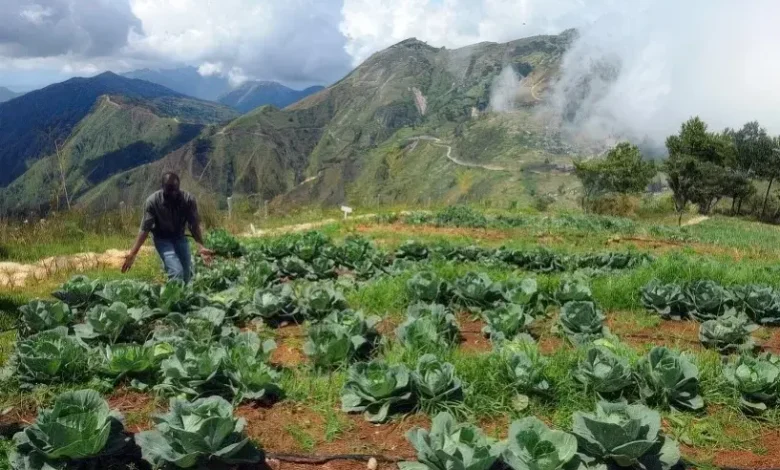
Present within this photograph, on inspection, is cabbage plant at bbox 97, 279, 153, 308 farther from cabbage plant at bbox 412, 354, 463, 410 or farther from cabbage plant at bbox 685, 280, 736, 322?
cabbage plant at bbox 685, 280, 736, 322

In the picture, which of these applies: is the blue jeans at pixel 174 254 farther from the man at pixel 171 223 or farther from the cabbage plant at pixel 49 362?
the cabbage plant at pixel 49 362

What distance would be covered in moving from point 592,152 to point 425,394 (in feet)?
501

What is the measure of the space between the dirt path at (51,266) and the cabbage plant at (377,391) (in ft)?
20.9

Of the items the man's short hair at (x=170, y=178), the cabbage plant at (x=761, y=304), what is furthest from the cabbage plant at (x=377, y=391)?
the cabbage plant at (x=761, y=304)

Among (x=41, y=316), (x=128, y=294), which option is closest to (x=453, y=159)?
(x=128, y=294)

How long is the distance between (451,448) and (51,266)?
28.2 feet

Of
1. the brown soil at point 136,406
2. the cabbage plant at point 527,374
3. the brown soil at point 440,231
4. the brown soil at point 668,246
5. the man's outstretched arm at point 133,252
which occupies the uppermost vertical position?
the man's outstretched arm at point 133,252

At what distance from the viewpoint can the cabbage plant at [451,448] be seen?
8.84ft

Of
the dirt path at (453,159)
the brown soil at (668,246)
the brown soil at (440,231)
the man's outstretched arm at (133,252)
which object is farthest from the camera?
the dirt path at (453,159)

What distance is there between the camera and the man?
683 centimetres

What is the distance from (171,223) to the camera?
7.04 m

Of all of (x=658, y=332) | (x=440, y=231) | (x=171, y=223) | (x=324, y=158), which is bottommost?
(x=440, y=231)

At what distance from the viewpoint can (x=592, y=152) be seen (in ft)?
482

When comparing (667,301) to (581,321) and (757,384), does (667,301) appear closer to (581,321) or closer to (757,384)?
(581,321)
